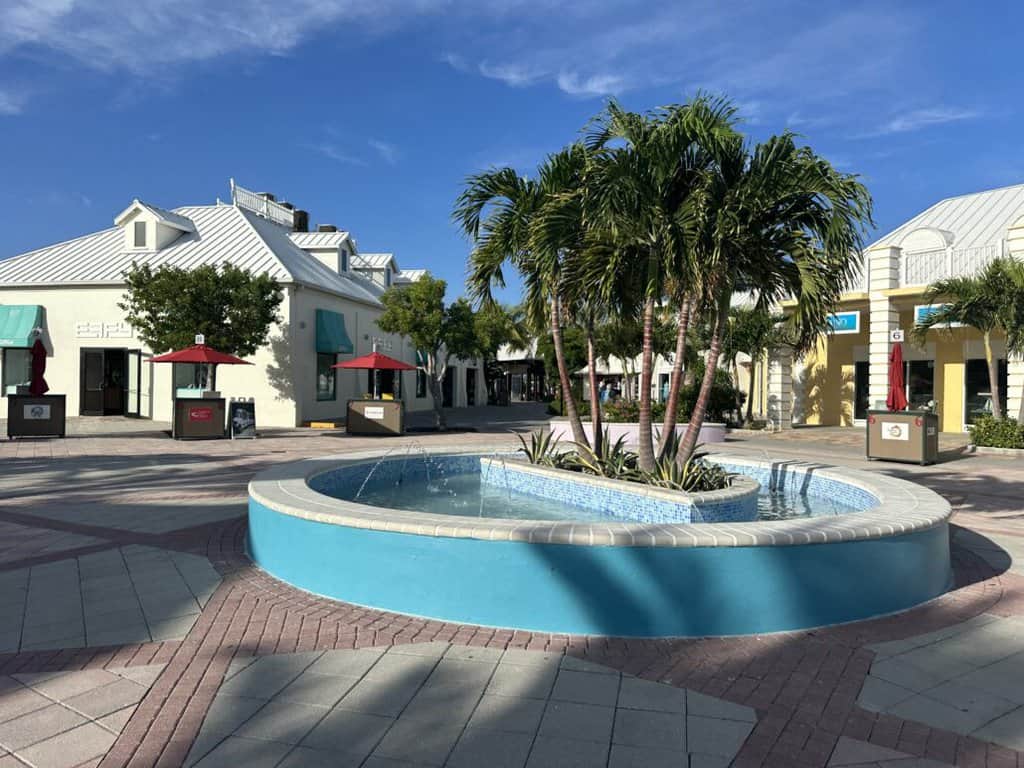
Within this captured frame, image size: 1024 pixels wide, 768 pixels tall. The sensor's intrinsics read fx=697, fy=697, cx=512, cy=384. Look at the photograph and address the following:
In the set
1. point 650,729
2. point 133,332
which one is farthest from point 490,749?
point 133,332

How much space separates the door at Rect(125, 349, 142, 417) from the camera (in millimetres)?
24648

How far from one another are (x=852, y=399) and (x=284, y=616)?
84.2ft

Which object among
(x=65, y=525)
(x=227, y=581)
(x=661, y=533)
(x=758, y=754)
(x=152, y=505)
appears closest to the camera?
(x=758, y=754)

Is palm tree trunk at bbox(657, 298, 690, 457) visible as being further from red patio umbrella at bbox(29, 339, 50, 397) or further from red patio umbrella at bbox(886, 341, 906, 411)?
red patio umbrella at bbox(29, 339, 50, 397)

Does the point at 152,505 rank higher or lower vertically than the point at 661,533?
lower

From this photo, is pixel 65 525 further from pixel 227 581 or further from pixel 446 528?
pixel 446 528

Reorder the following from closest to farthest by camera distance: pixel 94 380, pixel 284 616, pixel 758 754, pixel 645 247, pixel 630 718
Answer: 1. pixel 758 754
2. pixel 630 718
3. pixel 284 616
4. pixel 645 247
5. pixel 94 380

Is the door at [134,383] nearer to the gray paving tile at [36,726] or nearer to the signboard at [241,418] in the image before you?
the signboard at [241,418]

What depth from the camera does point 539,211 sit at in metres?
9.30

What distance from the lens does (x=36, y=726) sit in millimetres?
3271

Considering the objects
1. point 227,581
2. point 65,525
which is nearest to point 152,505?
point 65,525

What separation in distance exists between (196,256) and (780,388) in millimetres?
21283

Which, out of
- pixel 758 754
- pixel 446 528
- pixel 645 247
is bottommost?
pixel 758 754

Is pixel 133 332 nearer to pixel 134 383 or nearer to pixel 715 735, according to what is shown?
pixel 134 383
